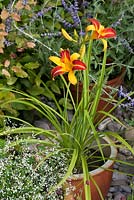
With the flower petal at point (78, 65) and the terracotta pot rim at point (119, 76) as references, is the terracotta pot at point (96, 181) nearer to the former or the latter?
the flower petal at point (78, 65)

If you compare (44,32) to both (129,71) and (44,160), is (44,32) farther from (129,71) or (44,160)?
(44,160)

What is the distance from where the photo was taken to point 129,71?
3.72 m

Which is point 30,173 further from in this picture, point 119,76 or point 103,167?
point 119,76

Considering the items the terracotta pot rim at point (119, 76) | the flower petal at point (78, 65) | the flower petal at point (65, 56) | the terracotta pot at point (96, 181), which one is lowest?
the terracotta pot at point (96, 181)

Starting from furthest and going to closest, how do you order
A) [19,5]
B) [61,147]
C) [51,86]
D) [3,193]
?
[51,86] < [19,5] < [61,147] < [3,193]

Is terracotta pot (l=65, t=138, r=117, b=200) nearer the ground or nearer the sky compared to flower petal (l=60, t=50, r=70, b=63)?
nearer the ground

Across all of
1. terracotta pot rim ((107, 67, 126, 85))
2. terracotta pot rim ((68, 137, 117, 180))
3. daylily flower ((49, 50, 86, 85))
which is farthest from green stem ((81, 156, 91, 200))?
terracotta pot rim ((107, 67, 126, 85))

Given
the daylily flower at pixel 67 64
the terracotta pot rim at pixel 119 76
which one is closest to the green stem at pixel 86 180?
the daylily flower at pixel 67 64

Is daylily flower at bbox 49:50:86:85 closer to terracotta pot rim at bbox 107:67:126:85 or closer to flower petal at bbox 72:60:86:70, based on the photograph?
flower petal at bbox 72:60:86:70

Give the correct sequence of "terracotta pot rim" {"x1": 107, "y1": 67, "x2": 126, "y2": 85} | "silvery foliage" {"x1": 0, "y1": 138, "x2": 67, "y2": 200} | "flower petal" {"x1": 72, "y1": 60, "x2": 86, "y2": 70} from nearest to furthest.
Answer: "flower petal" {"x1": 72, "y1": 60, "x2": 86, "y2": 70}, "silvery foliage" {"x1": 0, "y1": 138, "x2": 67, "y2": 200}, "terracotta pot rim" {"x1": 107, "y1": 67, "x2": 126, "y2": 85}

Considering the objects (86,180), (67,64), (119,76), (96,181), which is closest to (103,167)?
(96,181)

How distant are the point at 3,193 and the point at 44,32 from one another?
1.24 meters

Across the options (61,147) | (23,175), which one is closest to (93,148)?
(61,147)

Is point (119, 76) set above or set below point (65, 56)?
below
